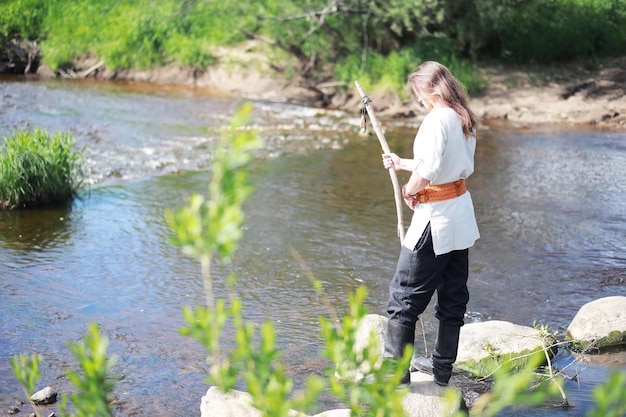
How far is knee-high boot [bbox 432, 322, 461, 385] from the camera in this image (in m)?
4.39

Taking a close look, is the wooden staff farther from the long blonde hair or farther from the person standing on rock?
the long blonde hair

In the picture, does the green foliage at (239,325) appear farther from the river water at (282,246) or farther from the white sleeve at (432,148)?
the river water at (282,246)

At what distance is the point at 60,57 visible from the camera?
19.4 metres

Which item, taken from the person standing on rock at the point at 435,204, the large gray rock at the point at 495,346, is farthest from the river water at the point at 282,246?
the person standing on rock at the point at 435,204

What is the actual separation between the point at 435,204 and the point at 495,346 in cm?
145

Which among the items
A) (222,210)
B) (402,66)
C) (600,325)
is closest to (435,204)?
(600,325)

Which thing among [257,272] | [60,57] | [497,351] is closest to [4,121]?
[60,57]

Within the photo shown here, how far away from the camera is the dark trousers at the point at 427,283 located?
13.6 ft

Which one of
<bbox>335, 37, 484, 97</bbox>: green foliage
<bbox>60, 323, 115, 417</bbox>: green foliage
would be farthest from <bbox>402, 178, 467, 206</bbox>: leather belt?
<bbox>335, 37, 484, 97</bbox>: green foliage

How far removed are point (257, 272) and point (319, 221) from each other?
5.68 ft

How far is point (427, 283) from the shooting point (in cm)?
416

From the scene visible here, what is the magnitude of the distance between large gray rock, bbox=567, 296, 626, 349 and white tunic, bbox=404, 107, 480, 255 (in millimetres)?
1666

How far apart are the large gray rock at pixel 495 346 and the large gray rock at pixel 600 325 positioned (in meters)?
0.30

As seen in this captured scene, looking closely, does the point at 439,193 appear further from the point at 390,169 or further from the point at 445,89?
the point at 445,89
